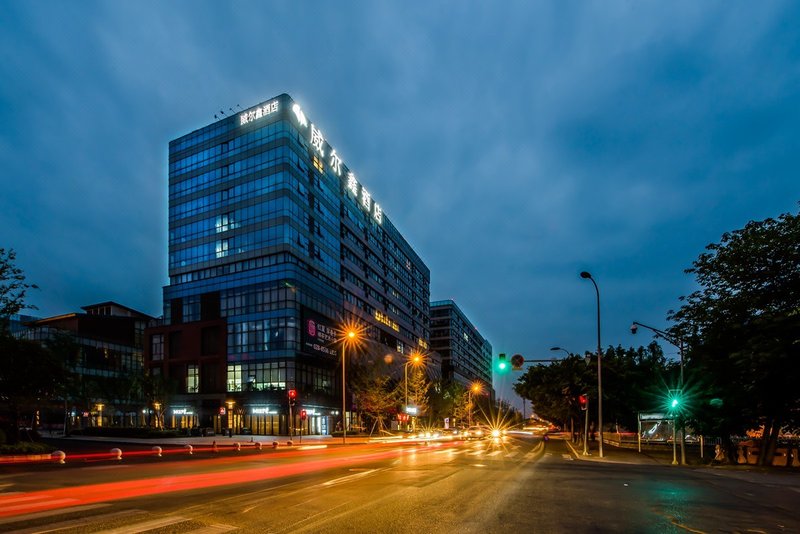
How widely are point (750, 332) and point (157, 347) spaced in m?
73.9

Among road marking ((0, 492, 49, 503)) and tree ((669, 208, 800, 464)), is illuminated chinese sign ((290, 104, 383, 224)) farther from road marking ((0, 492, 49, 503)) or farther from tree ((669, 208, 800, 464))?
road marking ((0, 492, 49, 503))

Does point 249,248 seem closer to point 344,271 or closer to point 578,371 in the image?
point 344,271

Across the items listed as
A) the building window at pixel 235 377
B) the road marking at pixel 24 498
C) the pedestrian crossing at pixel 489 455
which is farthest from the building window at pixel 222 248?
the road marking at pixel 24 498

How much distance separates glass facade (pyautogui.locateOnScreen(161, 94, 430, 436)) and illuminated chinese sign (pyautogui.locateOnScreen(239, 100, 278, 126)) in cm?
17

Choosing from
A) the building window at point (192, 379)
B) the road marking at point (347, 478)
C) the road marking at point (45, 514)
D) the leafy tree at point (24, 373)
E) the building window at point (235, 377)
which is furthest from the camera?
the building window at point (192, 379)

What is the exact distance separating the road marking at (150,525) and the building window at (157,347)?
73.6 m

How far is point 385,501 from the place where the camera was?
13320mm

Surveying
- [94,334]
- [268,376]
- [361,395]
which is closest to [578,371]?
[361,395]

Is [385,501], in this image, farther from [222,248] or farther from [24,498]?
[222,248]

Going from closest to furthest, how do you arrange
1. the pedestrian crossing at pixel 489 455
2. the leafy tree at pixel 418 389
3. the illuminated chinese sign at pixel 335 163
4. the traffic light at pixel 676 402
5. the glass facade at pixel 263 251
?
the traffic light at pixel 676 402, the pedestrian crossing at pixel 489 455, the glass facade at pixel 263 251, the illuminated chinese sign at pixel 335 163, the leafy tree at pixel 418 389

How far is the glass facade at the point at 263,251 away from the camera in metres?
70.2

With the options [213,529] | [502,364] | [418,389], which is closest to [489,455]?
[502,364]

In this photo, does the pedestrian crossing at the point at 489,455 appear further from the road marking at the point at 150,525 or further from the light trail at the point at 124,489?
the road marking at the point at 150,525

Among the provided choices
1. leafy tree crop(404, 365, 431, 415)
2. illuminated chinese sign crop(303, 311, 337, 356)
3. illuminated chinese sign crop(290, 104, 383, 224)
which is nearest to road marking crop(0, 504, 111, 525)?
illuminated chinese sign crop(303, 311, 337, 356)
